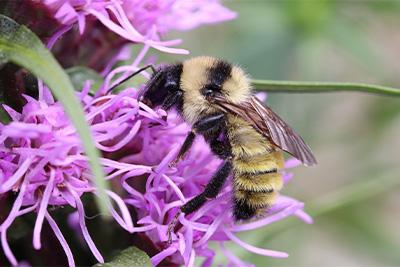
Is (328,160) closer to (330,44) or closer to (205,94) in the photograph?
(330,44)

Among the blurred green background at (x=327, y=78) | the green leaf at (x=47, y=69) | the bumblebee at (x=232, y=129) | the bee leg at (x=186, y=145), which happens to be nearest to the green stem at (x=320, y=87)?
the bumblebee at (x=232, y=129)

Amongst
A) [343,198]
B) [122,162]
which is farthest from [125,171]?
[343,198]

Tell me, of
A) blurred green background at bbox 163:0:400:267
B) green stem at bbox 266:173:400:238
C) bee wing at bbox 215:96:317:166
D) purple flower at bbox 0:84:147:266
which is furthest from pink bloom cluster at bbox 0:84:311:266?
blurred green background at bbox 163:0:400:267

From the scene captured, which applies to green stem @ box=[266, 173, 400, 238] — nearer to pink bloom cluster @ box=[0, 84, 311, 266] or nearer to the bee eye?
pink bloom cluster @ box=[0, 84, 311, 266]

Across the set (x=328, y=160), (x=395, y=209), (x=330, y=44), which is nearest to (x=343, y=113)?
(x=328, y=160)

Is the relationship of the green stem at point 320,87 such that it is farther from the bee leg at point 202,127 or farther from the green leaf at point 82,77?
the green leaf at point 82,77
